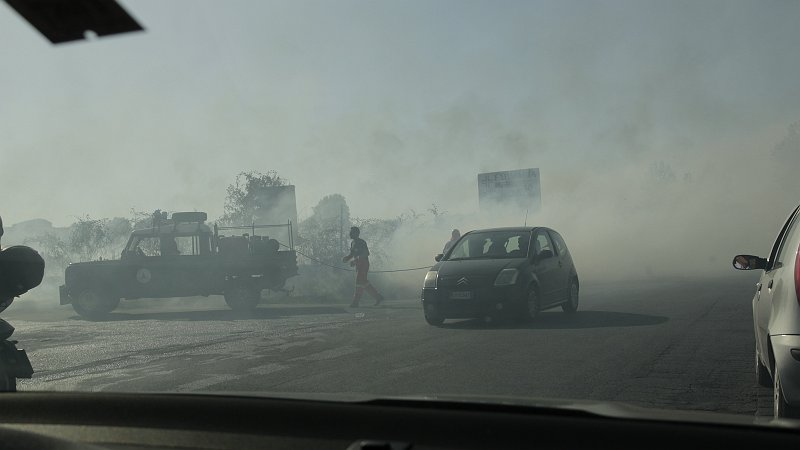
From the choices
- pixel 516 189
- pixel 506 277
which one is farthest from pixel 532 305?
pixel 516 189

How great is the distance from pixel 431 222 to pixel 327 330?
36572 mm

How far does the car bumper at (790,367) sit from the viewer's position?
467 cm

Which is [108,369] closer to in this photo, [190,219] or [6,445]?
[6,445]

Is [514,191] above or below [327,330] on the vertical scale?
above

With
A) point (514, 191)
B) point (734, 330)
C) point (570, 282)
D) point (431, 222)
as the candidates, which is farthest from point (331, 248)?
point (734, 330)

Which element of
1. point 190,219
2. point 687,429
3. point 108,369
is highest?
point 190,219

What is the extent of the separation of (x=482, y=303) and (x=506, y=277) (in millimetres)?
547

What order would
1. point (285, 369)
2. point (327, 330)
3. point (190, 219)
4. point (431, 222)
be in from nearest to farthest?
point (285, 369) < point (327, 330) < point (190, 219) < point (431, 222)

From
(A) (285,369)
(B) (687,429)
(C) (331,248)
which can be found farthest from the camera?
(C) (331,248)

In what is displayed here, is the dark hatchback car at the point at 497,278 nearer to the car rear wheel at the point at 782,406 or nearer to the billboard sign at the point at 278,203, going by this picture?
the car rear wheel at the point at 782,406

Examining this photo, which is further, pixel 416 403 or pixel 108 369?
pixel 108 369

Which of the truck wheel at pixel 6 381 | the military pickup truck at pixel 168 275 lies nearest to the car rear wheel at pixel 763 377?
the truck wheel at pixel 6 381

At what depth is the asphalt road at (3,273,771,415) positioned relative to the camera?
702 centimetres

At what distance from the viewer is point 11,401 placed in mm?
2902
